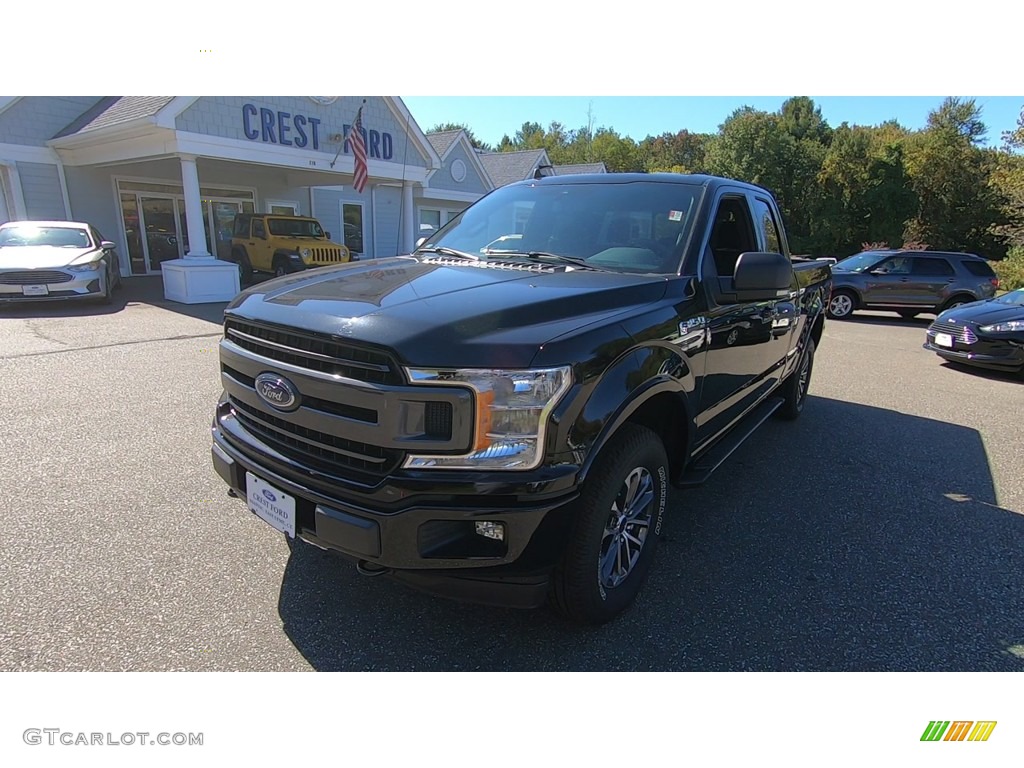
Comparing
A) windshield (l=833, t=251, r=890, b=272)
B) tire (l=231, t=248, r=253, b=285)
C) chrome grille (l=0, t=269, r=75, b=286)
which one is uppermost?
windshield (l=833, t=251, r=890, b=272)

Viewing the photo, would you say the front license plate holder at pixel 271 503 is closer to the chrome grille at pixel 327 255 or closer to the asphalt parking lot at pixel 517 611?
the asphalt parking lot at pixel 517 611

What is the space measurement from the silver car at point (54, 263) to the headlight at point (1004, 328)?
1478 cm

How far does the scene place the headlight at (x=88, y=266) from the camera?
35.5ft

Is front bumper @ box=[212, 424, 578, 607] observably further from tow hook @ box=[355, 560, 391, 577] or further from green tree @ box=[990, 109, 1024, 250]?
green tree @ box=[990, 109, 1024, 250]

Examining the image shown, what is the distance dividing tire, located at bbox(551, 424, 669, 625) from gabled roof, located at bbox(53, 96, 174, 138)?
13.1 m

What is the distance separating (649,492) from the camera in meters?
2.79

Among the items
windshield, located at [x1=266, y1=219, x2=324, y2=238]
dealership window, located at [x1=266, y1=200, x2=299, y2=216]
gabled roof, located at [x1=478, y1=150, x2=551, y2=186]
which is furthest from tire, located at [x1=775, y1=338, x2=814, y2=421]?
gabled roof, located at [x1=478, y1=150, x2=551, y2=186]

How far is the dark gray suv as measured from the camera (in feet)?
45.2

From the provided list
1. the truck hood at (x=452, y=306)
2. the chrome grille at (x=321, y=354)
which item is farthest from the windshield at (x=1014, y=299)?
the chrome grille at (x=321, y=354)

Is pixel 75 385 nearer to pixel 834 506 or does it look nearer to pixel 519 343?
pixel 519 343

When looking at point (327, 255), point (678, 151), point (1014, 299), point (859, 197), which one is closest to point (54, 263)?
point (327, 255)

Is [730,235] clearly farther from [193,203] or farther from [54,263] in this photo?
[193,203]

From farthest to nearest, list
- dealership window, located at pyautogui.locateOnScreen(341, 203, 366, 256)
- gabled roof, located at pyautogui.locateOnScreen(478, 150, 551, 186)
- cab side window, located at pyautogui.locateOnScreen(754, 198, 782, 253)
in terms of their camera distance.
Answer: gabled roof, located at pyautogui.locateOnScreen(478, 150, 551, 186), dealership window, located at pyautogui.locateOnScreen(341, 203, 366, 256), cab side window, located at pyautogui.locateOnScreen(754, 198, 782, 253)
